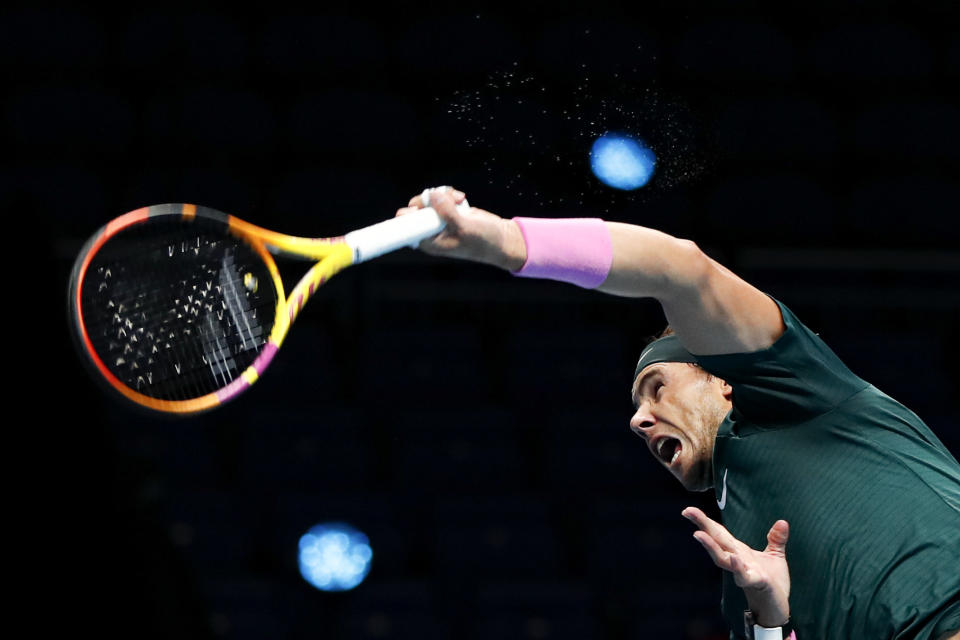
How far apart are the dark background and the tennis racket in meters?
1.51

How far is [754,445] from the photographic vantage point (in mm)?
2535

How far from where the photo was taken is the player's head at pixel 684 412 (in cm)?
274

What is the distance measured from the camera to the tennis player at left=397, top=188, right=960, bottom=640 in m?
2.26

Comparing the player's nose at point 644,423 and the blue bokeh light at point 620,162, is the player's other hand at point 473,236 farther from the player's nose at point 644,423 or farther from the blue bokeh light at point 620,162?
the blue bokeh light at point 620,162

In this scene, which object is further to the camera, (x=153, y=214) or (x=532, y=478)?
(x=532, y=478)

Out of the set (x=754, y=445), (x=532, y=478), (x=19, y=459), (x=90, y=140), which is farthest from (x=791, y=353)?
(x=90, y=140)

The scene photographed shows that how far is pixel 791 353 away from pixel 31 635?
133 centimetres

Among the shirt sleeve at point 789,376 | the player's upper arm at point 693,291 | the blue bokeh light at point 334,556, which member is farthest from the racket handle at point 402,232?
the blue bokeh light at point 334,556

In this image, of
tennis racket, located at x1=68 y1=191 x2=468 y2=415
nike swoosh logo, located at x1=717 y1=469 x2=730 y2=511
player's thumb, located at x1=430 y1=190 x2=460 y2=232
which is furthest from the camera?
nike swoosh logo, located at x1=717 y1=469 x2=730 y2=511

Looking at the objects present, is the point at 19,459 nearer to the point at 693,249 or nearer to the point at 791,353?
the point at 693,249

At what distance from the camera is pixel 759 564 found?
7.77ft

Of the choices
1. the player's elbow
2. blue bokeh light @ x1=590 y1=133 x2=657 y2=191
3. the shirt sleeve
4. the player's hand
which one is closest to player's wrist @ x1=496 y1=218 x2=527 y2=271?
the player's elbow

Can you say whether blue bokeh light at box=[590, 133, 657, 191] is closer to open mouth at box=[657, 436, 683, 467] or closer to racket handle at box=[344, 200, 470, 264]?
open mouth at box=[657, 436, 683, 467]

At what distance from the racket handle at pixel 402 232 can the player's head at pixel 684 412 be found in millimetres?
721
